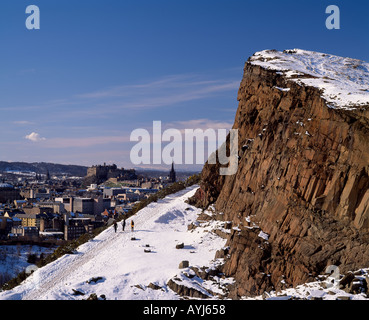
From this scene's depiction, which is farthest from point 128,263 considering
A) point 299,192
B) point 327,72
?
point 327,72

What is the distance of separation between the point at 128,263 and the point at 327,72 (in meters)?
20.8

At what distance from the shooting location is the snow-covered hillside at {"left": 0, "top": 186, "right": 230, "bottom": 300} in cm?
3528

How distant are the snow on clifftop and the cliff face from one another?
0.30 meters

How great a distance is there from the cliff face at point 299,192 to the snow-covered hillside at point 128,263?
375 cm

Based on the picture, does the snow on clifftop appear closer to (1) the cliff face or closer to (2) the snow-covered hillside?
(1) the cliff face

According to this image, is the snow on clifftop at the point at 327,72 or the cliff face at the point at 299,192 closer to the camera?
the cliff face at the point at 299,192

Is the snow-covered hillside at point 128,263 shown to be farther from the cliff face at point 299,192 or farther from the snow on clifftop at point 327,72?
the snow on clifftop at point 327,72

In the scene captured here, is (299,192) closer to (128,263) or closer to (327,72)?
(128,263)

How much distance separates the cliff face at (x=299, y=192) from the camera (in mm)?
31797

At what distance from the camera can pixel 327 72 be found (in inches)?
1742

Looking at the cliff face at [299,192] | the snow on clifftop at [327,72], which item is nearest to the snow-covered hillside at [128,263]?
the cliff face at [299,192]

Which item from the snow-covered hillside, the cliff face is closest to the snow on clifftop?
the cliff face
